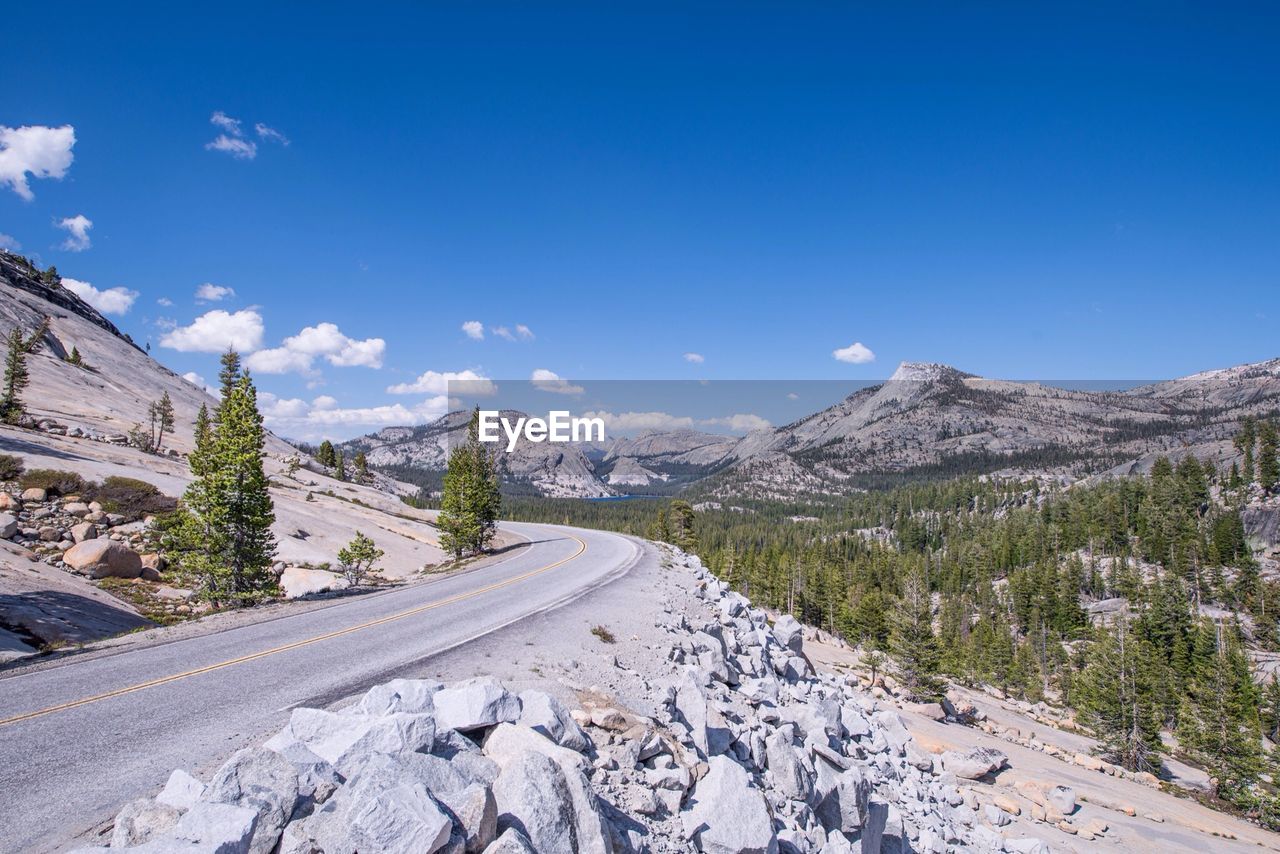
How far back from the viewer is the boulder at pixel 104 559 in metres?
27.3

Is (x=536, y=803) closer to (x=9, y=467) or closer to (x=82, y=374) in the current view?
(x=9, y=467)

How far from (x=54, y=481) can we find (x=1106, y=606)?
143466mm

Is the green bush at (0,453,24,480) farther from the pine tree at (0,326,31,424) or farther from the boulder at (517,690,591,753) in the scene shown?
the boulder at (517,690,591,753)

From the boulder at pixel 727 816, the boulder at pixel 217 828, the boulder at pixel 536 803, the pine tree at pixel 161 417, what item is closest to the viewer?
the boulder at pixel 217 828

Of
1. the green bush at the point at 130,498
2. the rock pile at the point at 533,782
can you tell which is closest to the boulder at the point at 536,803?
the rock pile at the point at 533,782

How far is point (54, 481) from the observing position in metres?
33.7

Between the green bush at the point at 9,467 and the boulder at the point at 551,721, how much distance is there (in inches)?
1642

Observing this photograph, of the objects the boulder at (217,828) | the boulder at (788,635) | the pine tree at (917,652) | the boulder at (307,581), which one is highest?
the boulder at (217,828)

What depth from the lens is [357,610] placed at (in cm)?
2044

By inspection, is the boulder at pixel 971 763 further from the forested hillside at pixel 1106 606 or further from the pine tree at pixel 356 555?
the pine tree at pixel 356 555

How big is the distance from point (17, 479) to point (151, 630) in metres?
27.5

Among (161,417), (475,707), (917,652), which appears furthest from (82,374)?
(917,652)

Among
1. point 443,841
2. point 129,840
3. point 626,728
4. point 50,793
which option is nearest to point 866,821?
point 626,728

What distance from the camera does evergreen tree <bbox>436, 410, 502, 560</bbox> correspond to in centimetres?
4475
